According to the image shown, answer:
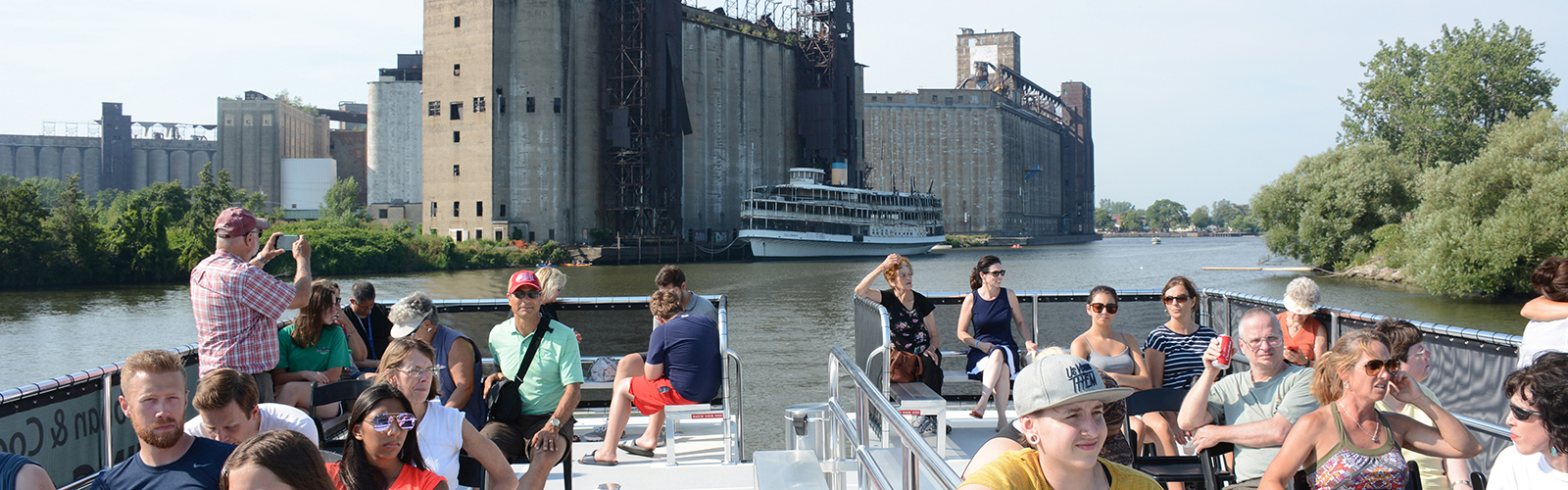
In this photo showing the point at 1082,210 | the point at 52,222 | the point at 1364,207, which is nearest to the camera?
the point at 1364,207

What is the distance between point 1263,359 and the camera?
388 centimetres

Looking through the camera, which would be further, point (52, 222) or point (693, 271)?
point (693, 271)

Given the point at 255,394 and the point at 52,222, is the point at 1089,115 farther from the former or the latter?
the point at 255,394

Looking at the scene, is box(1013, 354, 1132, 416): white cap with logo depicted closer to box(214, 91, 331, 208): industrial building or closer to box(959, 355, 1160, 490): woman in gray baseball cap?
box(959, 355, 1160, 490): woman in gray baseball cap

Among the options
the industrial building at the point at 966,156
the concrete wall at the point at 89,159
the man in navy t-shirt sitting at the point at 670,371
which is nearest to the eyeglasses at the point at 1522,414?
the man in navy t-shirt sitting at the point at 670,371

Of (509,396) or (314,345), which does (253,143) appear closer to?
(314,345)

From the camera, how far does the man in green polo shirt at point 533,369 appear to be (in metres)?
4.88

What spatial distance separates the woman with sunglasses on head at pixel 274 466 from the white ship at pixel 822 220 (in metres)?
65.0

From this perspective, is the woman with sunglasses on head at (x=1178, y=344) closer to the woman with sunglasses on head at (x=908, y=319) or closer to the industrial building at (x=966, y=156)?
the woman with sunglasses on head at (x=908, y=319)

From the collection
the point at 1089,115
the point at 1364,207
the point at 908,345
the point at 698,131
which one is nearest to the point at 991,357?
the point at 908,345

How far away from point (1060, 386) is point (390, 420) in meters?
2.08

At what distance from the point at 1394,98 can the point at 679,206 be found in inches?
1616

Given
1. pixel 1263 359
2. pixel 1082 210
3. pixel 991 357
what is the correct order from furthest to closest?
pixel 1082 210
pixel 991 357
pixel 1263 359

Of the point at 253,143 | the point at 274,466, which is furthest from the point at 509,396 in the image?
the point at 253,143
